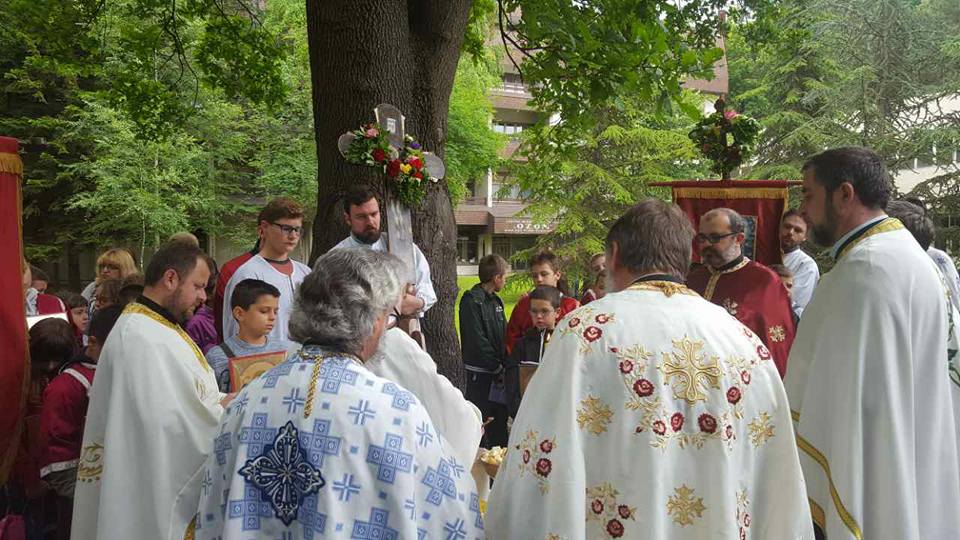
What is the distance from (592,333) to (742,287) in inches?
128

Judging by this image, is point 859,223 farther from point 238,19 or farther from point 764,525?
point 238,19

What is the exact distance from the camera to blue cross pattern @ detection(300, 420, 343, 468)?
7.46ft

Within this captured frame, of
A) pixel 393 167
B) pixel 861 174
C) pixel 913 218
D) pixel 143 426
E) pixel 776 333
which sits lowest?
pixel 143 426

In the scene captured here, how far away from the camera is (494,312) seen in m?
7.64

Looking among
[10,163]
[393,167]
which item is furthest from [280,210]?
[10,163]

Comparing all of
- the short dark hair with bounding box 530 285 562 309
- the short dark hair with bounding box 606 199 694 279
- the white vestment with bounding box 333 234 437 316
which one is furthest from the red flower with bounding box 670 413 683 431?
the short dark hair with bounding box 530 285 562 309

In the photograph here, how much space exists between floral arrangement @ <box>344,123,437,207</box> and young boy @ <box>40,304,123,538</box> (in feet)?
6.96

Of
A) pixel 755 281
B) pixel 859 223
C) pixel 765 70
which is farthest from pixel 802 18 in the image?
pixel 859 223

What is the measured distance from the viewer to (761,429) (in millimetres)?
2650

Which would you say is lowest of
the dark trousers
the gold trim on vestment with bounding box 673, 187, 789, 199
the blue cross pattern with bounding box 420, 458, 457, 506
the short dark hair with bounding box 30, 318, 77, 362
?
the dark trousers

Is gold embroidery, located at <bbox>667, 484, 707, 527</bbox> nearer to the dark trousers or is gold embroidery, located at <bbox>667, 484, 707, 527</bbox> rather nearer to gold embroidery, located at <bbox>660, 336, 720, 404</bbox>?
gold embroidery, located at <bbox>660, 336, 720, 404</bbox>

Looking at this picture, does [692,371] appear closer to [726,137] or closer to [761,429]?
[761,429]

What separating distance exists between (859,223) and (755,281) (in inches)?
69.6

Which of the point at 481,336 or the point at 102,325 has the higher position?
the point at 102,325
